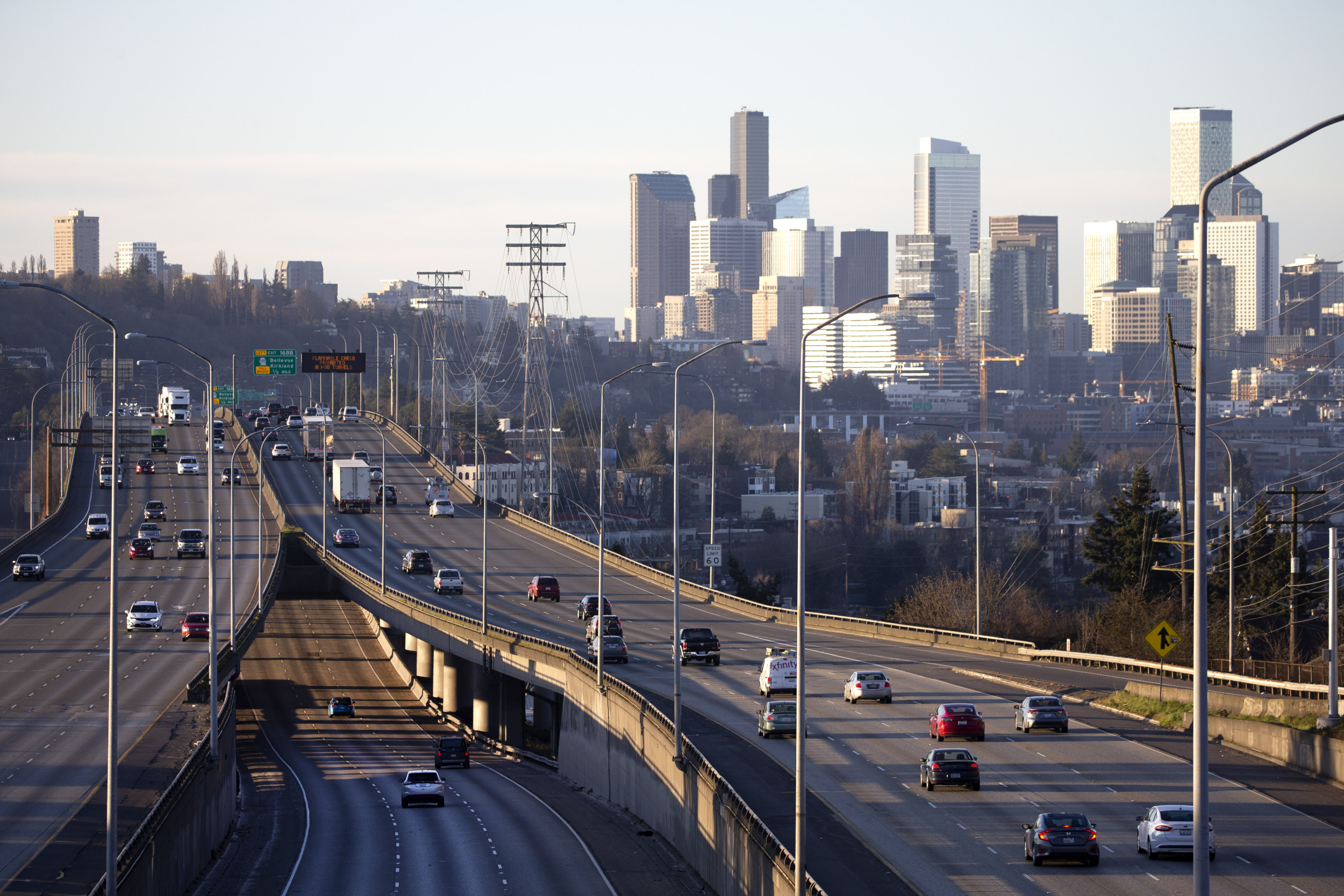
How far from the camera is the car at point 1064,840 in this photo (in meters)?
26.2

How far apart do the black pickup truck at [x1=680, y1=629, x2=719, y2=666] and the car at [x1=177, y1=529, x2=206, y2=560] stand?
39.2 m

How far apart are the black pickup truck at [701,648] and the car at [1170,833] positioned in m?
28.2

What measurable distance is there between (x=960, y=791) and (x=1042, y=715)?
7.09 m

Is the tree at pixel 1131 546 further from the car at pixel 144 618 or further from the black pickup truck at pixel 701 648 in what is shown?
the car at pixel 144 618

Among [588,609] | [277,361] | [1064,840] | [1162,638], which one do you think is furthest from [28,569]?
[1064,840]

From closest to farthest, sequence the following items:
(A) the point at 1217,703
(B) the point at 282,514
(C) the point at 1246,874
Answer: (C) the point at 1246,874
(A) the point at 1217,703
(B) the point at 282,514

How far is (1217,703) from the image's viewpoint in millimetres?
39812

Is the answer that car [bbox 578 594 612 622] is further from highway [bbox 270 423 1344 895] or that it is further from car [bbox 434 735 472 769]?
car [bbox 434 735 472 769]

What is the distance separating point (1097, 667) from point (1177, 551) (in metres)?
60.9

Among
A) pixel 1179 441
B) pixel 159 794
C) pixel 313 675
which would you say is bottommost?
pixel 313 675

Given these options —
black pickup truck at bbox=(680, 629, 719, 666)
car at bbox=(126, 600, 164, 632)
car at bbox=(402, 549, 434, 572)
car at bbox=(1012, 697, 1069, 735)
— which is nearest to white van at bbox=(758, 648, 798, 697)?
black pickup truck at bbox=(680, 629, 719, 666)

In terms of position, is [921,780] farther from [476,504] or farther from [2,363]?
[2,363]

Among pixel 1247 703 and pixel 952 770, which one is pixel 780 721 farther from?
pixel 1247 703

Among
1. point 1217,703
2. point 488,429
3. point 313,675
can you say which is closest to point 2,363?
point 488,429
